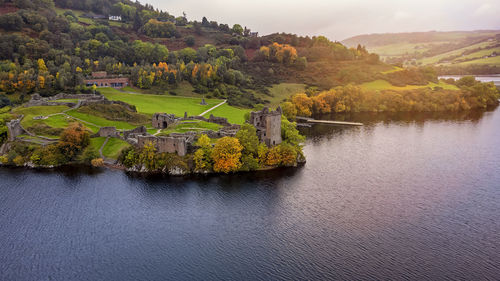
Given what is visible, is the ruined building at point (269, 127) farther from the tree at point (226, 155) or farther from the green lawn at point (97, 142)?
the green lawn at point (97, 142)

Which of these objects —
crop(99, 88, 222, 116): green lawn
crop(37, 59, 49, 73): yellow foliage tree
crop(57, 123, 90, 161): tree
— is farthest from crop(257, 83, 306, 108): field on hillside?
crop(57, 123, 90, 161): tree

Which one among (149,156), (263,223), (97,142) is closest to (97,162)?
(97,142)

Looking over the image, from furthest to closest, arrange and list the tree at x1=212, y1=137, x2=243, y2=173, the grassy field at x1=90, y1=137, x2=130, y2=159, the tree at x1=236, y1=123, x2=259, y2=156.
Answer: the grassy field at x1=90, y1=137, x2=130, y2=159 → the tree at x1=236, y1=123, x2=259, y2=156 → the tree at x1=212, y1=137, x2=243, y2=173

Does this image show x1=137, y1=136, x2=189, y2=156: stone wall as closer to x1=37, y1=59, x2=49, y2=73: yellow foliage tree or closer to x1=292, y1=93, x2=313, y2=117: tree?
x1=292, y1=93, x2=313, y2=117: tree

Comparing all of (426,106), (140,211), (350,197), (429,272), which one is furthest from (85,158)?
(426,106)

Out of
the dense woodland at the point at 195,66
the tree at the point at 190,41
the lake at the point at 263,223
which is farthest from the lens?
the tree at the point at 190,41

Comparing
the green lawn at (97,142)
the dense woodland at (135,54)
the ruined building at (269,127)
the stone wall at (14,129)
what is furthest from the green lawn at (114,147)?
the dense woodland at (135,54)

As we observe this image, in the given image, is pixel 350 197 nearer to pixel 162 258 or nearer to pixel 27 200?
pixel 162 258
